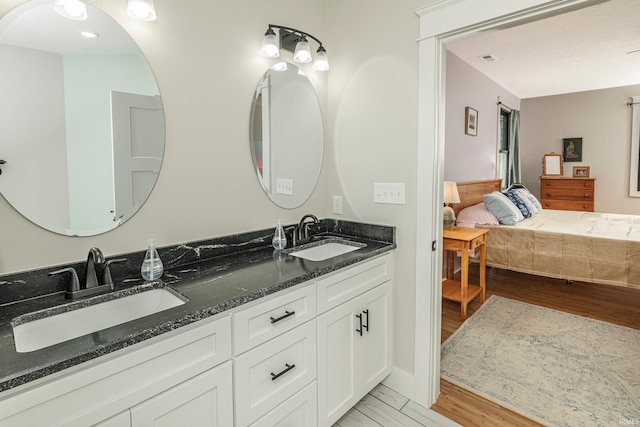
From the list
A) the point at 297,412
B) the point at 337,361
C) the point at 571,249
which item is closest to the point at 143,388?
the point at 297,412

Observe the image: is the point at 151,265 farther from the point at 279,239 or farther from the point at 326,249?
the point at 326,249

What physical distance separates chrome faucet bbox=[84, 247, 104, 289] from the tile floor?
4.50ft

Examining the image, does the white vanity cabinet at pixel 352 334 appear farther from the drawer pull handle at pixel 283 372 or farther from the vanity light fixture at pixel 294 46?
the vanity light fixture at pixel 294 46

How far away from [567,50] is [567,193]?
10.3ft

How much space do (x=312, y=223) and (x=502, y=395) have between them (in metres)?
1.55

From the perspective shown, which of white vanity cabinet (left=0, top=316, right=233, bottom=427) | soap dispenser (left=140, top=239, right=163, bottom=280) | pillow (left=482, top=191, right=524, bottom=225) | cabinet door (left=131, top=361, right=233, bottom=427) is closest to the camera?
white vanity cabinet (left=0, top=316, right=233, bottom=427)

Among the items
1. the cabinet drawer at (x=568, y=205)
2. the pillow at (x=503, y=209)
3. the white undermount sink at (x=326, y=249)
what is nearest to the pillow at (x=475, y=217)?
the pillow at (x=503, y=209)

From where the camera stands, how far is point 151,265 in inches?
53.8

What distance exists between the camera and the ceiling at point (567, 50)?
9.94 feet

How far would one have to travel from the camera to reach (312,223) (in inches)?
87.2

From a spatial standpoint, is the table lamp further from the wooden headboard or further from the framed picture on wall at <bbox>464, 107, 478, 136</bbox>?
the framed picture on wall at <bbox>464, 107, 478, 136</bbox>

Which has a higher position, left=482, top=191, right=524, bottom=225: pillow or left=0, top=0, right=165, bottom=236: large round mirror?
left=0, top=0, right=165, bottom=236: large round mirror

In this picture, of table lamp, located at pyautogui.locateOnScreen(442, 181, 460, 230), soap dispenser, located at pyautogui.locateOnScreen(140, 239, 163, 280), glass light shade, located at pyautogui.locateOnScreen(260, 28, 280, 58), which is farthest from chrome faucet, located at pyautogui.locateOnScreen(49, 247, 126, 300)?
table lamp, located at pyautogui.locateOnScreen(442, 181, 460, 230)

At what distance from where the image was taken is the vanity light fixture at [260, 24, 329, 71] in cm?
183
